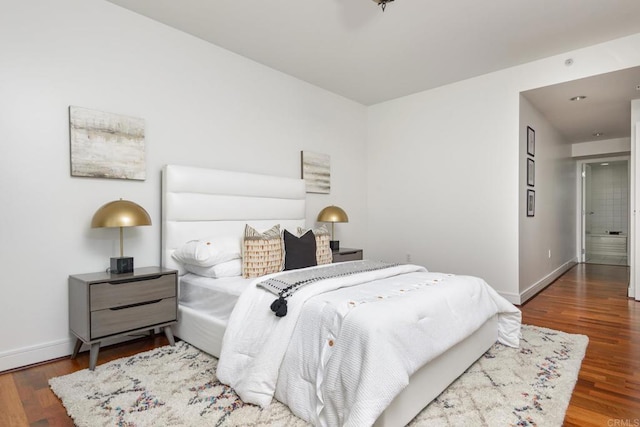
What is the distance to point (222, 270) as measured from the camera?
2.84 m

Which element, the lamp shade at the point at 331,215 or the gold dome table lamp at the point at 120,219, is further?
the lamp shade at the point at 331,215

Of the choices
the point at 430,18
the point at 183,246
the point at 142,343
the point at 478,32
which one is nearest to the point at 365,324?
the point at 183,246

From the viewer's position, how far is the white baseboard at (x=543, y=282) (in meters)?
4.25

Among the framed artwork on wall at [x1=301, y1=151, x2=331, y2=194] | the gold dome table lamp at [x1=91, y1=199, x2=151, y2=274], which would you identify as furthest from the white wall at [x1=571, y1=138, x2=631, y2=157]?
the gold dome table lamp at [x1=91, y1=199, x2=151, y2=274]

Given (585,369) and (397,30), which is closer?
(585,369)

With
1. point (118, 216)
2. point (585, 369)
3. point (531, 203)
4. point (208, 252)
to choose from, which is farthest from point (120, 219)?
point (531, 203)

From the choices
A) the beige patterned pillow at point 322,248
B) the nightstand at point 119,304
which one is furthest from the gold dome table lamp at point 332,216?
the nightstand at point 119,304

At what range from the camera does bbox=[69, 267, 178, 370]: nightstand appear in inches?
92.4

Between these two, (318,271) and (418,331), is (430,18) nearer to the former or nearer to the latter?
(318,271)

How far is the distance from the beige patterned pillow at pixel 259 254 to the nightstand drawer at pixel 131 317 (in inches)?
24.0

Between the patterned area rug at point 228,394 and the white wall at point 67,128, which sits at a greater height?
the white wall at point 67,128

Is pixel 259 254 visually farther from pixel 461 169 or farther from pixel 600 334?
pixel 600 334

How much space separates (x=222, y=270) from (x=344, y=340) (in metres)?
1.45

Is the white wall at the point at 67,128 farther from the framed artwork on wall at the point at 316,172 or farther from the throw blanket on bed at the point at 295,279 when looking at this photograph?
the throw blanket on bed at the point at 295,279
